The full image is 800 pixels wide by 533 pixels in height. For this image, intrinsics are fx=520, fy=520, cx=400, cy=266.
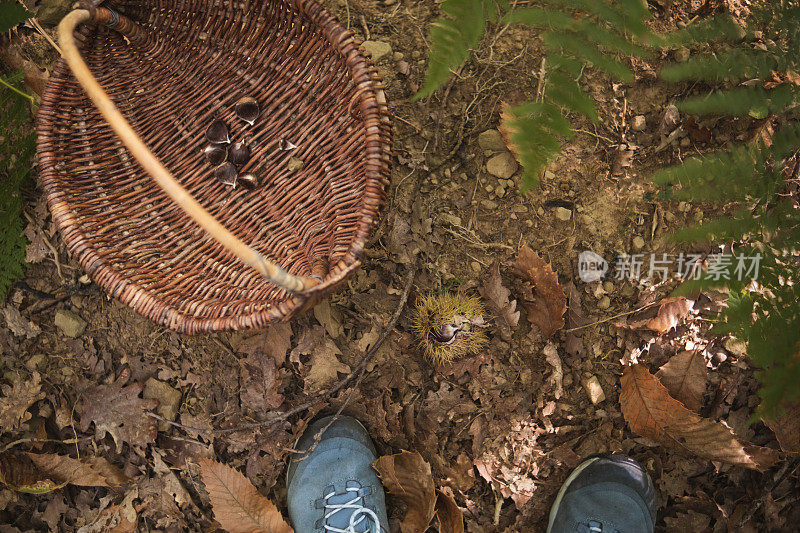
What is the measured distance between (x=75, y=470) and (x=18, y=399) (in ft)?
1.16

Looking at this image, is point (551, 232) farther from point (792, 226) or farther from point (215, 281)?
point (215, 281)

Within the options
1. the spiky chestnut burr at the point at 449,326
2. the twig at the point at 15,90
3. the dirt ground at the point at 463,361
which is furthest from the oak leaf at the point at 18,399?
the spiky chestnut burr at the point at 449,326

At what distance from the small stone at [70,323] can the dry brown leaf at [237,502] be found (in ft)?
2.37

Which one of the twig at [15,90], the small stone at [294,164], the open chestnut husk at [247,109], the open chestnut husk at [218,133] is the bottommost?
the small stone at [294,164]

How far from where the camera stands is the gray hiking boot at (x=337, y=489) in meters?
1.86

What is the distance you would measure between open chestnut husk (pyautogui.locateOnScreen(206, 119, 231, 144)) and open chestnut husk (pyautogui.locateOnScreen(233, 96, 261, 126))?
7 centimetres

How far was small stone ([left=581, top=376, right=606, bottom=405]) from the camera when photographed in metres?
1.84

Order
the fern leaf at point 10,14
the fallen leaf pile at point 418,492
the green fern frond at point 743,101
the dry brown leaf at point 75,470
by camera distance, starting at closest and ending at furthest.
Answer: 1. the green fern frond at point 743,101
2. the fern leaf at point 10,14
3. the fallen leaf pile at point 418,492
4. the dry brown leaf at point 75,470

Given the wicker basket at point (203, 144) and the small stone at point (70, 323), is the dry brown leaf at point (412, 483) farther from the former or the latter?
the small stone at point (70, 323)

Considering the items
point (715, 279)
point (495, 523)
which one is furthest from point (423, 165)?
point (495, 523)

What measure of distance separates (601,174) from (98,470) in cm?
216

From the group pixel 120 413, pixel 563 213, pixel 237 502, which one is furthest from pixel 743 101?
pixel 120 413

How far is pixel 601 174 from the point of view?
1891 mm

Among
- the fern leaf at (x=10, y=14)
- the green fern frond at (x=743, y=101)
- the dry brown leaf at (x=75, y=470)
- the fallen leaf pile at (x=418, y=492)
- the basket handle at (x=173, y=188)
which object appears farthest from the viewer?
the dry brown leaf at (x=75, y=470)
